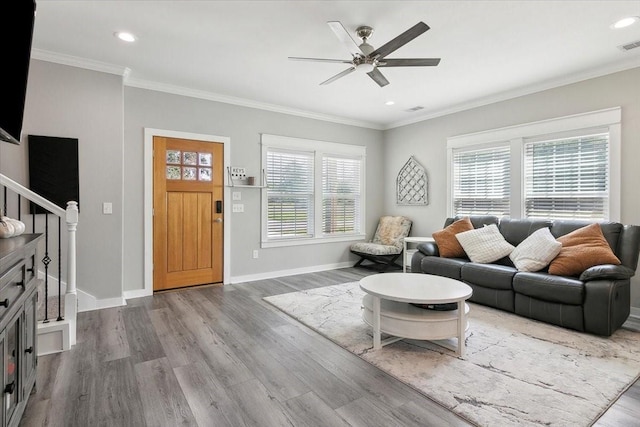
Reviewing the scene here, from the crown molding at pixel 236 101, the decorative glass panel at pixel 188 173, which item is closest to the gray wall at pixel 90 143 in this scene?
the crown molding at pixel 236 101

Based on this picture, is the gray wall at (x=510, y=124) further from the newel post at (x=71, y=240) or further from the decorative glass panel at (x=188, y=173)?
the newel post at (x=71, y=240)

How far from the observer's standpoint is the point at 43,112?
3.36 metres

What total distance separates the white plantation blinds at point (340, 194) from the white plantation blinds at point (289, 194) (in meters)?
0.32

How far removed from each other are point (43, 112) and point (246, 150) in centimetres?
231

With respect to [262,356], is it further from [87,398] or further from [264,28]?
[264,28]

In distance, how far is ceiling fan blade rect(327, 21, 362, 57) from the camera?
2289 millimetres

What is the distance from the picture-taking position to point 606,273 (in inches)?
113

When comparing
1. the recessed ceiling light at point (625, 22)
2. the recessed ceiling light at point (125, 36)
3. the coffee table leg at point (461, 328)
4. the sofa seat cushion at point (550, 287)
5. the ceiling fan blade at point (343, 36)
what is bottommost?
the coffee table leg at point (461, 328)

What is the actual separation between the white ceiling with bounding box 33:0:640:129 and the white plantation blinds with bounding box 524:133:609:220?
768 mm

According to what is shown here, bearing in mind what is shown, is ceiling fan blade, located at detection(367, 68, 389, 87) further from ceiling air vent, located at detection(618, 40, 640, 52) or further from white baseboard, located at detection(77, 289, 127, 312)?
white baseboard, located at detection(77, 289, 127, 312)

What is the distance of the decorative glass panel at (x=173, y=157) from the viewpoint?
4.33 metres

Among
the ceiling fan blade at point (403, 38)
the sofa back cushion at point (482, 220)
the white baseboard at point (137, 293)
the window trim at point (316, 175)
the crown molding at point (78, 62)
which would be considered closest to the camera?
the ceiling fan blade at point (403, 38)

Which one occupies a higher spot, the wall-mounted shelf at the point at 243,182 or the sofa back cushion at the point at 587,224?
the wall-mounted shelf at the point at 243,182

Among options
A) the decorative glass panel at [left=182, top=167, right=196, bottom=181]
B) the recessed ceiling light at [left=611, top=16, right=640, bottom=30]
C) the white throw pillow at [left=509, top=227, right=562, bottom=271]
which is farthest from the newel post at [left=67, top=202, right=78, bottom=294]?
the recessed ceiling light at [left=611, top=16, right=640, bottom=30]
